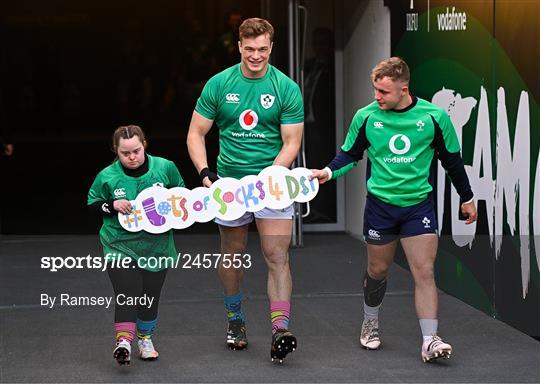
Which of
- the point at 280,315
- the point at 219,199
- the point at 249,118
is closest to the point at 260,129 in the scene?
the point at 249,118

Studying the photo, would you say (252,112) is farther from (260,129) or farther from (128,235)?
(128,235)

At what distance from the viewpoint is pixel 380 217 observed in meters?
6.96

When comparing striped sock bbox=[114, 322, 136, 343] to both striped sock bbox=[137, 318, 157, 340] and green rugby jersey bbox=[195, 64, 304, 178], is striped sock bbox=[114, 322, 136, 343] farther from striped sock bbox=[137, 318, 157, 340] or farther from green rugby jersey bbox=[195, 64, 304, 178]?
green rugby jersey bbox=[195, 64, 304, 178]

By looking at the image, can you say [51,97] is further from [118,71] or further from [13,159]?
[13,159]

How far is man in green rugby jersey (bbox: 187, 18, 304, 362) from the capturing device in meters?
6.78

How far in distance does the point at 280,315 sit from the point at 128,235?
0.93m

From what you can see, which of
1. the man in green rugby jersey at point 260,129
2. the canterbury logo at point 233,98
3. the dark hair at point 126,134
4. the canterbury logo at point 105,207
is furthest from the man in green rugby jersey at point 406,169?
the canterbury logo at point 105,207

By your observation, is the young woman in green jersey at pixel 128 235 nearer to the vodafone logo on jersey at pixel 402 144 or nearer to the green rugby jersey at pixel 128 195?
the green rugby jersey at pixel 128 195

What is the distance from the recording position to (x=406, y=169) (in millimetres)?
6801

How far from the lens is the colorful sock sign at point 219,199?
654cm

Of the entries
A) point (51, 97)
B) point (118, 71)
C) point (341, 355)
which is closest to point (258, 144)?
point (341, 355)

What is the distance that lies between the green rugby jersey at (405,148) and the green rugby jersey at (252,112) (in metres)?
0.36

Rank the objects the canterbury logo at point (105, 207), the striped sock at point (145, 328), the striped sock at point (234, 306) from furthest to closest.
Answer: the striped sock at point (234, 306)
the striped sock at point (145, 328)
the canterbury logo at point (105, 207)

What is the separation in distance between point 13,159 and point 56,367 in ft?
41.8
